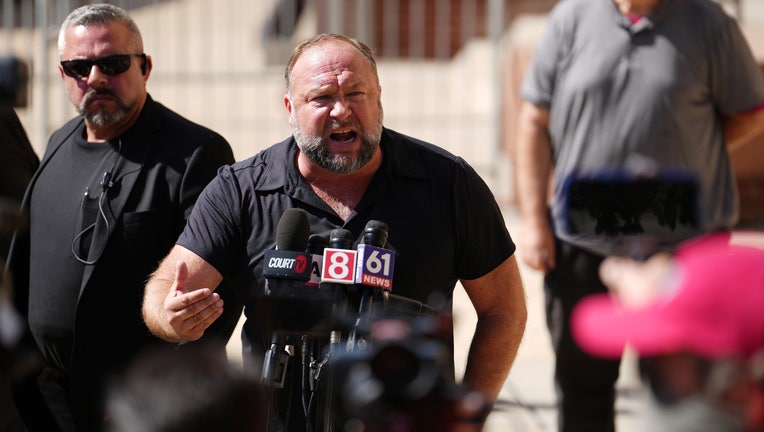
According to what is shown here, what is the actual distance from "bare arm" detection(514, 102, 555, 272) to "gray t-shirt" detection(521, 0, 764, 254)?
77 mm

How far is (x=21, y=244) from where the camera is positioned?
16.7 ft

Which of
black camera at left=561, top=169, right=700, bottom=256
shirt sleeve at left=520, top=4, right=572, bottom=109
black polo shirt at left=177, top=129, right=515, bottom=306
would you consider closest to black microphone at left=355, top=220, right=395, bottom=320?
black polo shirt at left=177, top=129, right=515, bottom=306

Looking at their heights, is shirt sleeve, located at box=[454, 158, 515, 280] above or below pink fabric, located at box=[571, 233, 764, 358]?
below

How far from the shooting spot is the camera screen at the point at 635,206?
14.1 feet

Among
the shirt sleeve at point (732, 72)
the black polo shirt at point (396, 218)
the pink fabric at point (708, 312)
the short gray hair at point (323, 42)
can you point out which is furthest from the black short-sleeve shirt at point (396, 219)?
the pink fabric at point (708, 312)

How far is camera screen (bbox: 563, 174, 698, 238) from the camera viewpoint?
4285 millimetres

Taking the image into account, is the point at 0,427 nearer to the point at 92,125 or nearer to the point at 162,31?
the point at 92,125

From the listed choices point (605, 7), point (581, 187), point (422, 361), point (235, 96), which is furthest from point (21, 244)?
point (235, 96)

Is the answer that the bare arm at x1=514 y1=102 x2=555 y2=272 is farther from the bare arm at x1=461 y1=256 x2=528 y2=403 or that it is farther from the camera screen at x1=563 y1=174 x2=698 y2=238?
Answer: the bare arm at x1=461 y1=256 x2=528 y2=403

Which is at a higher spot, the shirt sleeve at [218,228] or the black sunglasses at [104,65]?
the black sunglasses at [104,65]

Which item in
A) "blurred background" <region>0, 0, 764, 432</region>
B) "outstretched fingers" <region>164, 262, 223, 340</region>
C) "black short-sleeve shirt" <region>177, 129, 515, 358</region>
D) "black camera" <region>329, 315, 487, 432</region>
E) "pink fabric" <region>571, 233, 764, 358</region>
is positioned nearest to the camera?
"pink fabric" <region>571, 233, 764, 358</region>

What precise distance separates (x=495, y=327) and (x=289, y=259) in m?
0.93

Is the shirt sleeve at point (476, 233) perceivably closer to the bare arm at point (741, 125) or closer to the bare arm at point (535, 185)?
the bare arm at point (535, 185)

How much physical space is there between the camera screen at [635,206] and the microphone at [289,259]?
3.74ft
